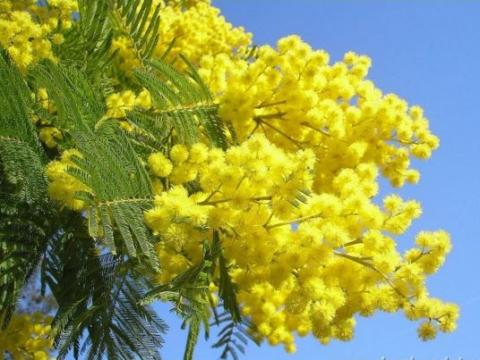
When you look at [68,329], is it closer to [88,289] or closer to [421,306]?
[88,289]

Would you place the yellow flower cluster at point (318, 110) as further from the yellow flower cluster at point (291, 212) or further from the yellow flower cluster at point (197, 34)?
the yellow flower cluster at point (197, 34)

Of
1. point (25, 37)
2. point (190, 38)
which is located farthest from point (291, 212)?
point (190, 38)

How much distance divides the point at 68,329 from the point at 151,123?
1140 mm

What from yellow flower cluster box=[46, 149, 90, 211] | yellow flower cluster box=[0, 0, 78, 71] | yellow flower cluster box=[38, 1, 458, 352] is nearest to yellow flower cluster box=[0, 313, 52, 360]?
yellow flower cluster box=[38, 1, 458, 352]

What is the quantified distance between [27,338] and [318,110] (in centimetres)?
295

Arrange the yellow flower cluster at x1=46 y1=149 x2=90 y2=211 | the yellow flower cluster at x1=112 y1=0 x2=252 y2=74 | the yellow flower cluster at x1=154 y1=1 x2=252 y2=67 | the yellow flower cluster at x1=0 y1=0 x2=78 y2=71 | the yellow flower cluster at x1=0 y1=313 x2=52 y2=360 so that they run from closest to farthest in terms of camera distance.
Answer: the yellow flower cluster at x1=46 y1=149 x2=90 y2=211 → the yellow flower cluster at x1=0 y1=0 x2=78 y2=71 → the yellow flower cluster at x1=112 y1=0 x2=252 y2=74 → the yellow flower cluster at x1=0 y1=313 x2=52 y2=360 → the yellow flower cluster at x1=154 y1=1 x2=252 y2=67

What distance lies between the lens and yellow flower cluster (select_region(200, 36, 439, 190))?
349cm

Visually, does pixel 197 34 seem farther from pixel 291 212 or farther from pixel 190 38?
pixel 291 212

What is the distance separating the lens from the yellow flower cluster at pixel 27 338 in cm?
484

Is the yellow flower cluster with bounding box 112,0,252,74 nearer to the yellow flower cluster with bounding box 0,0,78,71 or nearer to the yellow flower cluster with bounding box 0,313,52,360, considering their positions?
the yellow flower cluster with bounding box 0,0,78,71

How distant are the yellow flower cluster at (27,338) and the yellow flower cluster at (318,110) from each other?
2.44 m

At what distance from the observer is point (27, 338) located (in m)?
4.97

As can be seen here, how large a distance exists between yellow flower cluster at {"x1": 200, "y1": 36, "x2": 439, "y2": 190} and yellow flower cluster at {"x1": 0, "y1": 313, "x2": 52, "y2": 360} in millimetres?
2442

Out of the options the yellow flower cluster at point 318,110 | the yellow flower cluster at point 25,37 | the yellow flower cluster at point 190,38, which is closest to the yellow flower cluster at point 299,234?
the yellow flower cluster at point 318,110
